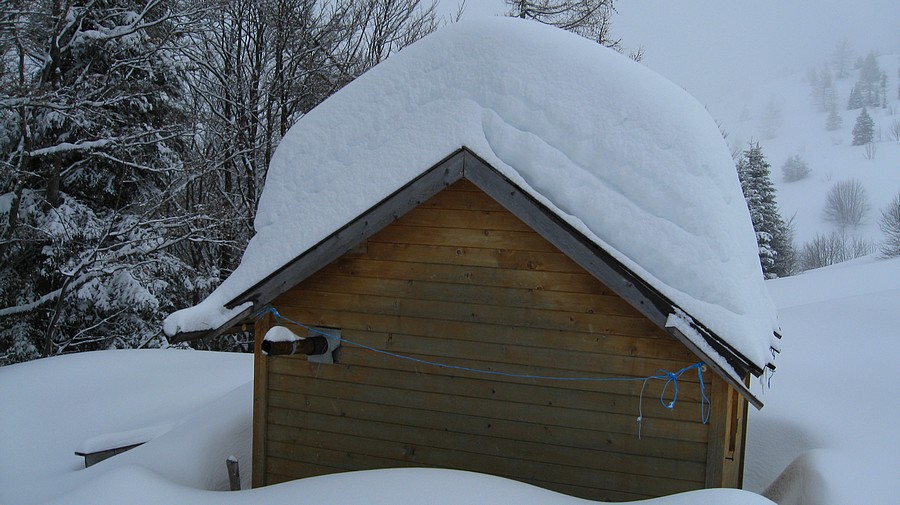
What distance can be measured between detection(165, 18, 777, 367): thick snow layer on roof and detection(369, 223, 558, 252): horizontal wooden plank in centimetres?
40

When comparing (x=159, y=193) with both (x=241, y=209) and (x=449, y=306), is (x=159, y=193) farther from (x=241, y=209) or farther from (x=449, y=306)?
(x=449, y=306)

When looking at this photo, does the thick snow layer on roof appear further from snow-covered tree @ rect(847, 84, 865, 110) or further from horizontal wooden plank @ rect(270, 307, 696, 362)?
snow-covered tree @ rect(847, 84, 865, 110)

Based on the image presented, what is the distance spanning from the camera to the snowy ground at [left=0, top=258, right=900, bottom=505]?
14.0 feet

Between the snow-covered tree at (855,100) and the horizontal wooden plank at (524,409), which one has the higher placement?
the snow-covered tree at (855,100)

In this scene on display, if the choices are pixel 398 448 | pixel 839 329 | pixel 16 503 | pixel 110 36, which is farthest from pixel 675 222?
pixel 110 36

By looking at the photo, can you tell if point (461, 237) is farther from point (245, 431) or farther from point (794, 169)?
point (794, 169)

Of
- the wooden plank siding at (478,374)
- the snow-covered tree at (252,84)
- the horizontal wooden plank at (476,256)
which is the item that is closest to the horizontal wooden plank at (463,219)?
the wooden plank siding at (478,374)

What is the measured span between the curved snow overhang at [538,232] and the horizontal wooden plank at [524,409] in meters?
0.67

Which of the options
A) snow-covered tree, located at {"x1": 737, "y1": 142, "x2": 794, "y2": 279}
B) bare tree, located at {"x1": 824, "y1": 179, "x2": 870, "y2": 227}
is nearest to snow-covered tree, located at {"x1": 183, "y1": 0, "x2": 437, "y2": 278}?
snow-covered tree, located at {"x1": 737, "y1": 142, "x2": 794, "y2": 279}

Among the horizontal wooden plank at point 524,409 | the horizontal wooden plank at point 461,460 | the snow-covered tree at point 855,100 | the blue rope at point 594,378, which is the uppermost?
the snow-covered tree at point 855,100

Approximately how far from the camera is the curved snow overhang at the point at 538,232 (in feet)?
14.7

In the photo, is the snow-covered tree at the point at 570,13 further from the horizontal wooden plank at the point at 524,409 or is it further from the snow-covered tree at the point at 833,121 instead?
the snow-covered tree at the point at 833,121

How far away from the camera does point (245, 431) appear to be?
789 cm

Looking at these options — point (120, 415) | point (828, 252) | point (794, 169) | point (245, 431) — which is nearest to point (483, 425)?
point (245, 431)
